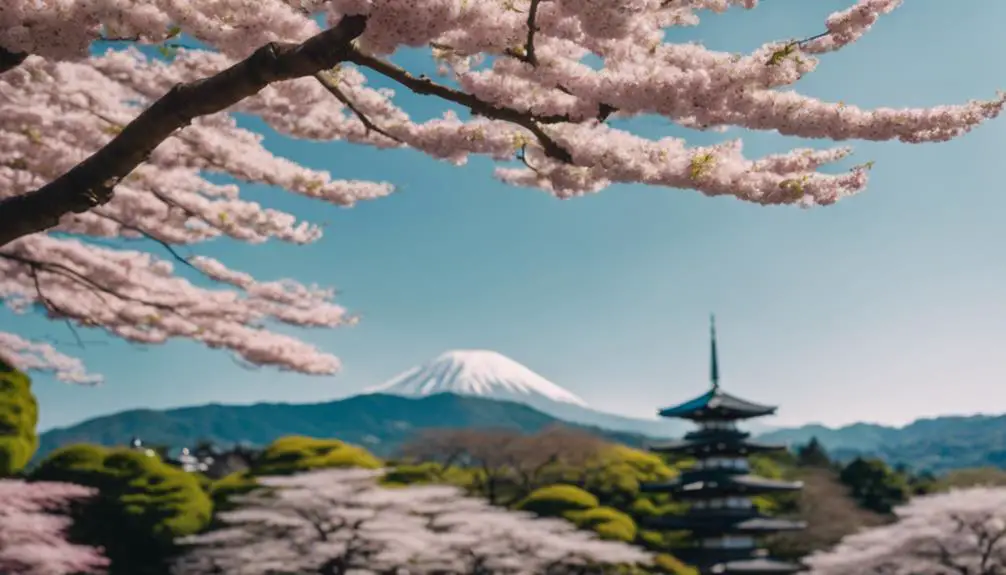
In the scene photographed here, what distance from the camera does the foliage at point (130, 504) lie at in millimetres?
16844

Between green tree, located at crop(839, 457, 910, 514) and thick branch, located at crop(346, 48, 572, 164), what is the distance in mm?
37668

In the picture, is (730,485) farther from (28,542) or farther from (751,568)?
(28,542)

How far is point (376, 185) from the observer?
28.3ft

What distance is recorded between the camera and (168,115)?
4.21m

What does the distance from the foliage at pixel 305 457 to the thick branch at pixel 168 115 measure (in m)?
14.9

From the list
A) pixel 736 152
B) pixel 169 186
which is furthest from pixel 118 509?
pixel 736 152

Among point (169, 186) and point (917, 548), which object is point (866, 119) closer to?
point (169, 186)

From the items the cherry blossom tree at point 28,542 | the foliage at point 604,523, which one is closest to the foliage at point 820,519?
the foliage at point 604,523

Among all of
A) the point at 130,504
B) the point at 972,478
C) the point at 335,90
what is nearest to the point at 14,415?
the point at 130,504

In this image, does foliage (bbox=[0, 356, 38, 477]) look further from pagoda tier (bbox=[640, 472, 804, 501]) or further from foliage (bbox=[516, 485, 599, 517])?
pagoda tier (bbox=[640, 472, 804, 501])

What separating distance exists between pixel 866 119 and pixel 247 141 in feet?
19.2

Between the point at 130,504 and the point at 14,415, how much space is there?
20.8 feet

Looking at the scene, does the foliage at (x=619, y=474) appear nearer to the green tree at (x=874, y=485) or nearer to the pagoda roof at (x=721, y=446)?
the pagoda roof at (x=721, y=446)

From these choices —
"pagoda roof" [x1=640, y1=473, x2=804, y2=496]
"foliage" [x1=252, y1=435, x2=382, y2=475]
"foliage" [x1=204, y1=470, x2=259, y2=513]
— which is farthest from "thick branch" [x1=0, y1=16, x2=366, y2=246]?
"pagoda roof" [x1=640, y1=473, x2=804, y2=496]
